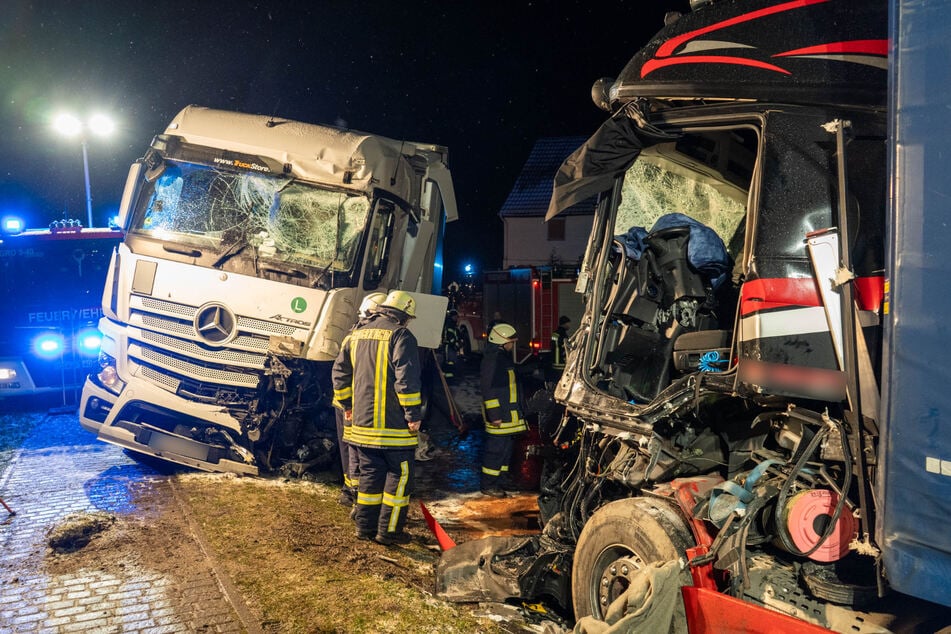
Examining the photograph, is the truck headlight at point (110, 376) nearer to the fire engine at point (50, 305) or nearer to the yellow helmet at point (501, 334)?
the fire engine at point (50, 305)

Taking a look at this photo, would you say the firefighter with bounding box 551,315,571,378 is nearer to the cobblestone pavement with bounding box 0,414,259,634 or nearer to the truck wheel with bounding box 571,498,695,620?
the cobblestone pavement with bounding box 0,414,259,634

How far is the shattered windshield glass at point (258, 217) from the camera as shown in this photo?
Answer: 6.79 meters

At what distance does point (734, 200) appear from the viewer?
4875 mm

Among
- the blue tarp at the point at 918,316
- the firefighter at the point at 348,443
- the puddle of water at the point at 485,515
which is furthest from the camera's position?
the puddle of water at the point at 485,515

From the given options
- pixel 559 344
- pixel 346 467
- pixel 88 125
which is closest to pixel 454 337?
pixel 559 344

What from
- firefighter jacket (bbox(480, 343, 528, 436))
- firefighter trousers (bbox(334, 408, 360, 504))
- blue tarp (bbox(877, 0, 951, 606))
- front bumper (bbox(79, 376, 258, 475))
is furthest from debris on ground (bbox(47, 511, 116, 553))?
blue tarp (bbox(877, 0, 951, 606))

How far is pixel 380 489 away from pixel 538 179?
3002cm

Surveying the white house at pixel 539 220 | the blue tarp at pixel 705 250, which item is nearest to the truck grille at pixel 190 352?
the blue tarp at pixel 705 250

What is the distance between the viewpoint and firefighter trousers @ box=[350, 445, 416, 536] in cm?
532

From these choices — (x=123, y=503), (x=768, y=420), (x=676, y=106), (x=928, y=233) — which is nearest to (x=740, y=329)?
(x=768, y=420)

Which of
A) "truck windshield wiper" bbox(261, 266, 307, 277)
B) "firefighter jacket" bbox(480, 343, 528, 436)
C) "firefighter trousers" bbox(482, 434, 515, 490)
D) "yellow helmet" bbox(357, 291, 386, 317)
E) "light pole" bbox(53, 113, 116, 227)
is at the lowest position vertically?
"firefighter trousers" bbox(482, 434, 515, 490)

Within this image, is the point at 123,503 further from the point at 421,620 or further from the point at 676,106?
the point at 676,106

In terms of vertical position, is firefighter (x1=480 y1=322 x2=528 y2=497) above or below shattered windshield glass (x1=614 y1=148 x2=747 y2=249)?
below

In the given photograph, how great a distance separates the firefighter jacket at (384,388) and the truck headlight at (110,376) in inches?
108
